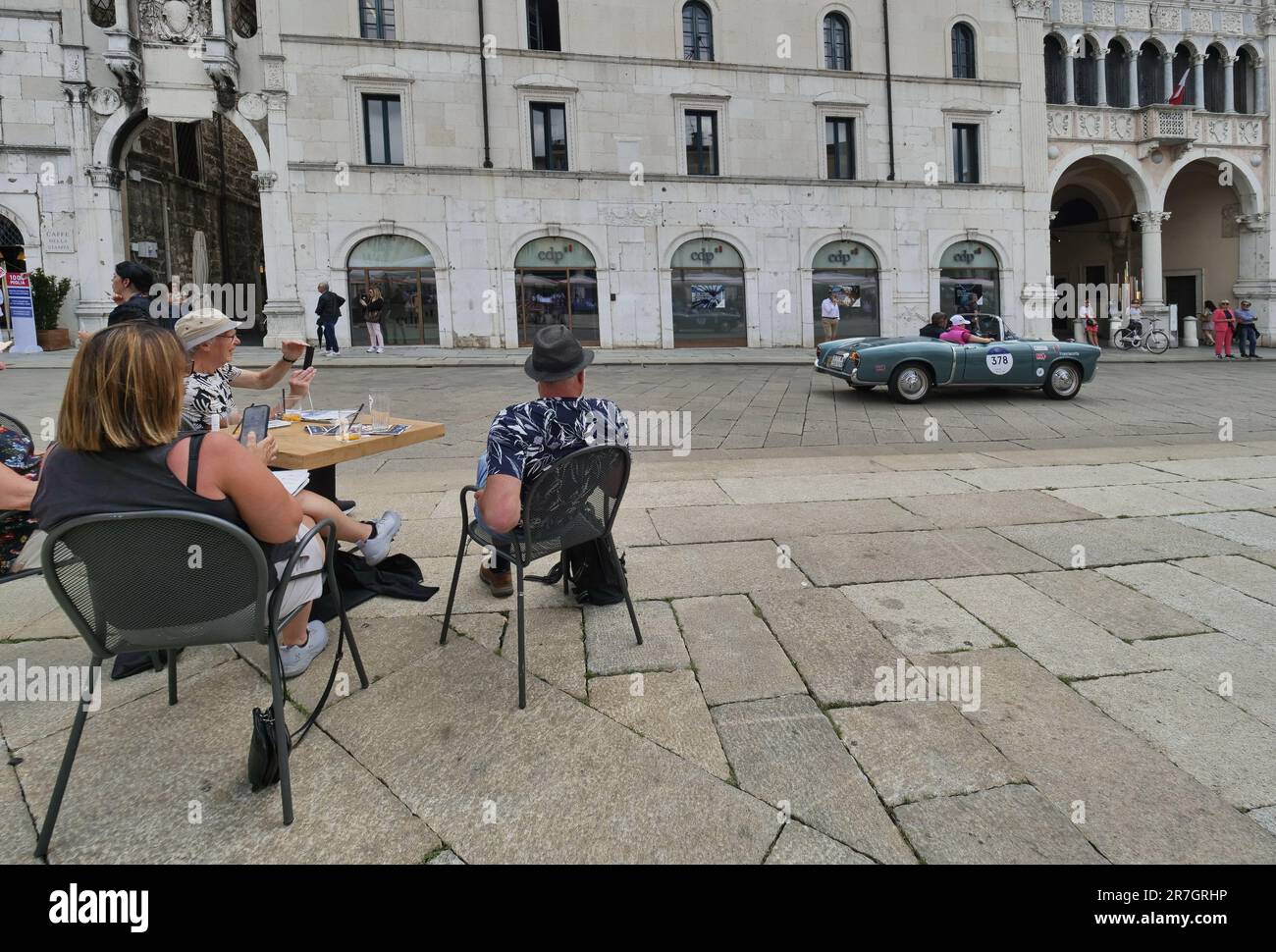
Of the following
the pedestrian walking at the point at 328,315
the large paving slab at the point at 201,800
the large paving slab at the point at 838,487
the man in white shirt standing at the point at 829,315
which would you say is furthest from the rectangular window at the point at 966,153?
the large paving slab at the point at 201,800

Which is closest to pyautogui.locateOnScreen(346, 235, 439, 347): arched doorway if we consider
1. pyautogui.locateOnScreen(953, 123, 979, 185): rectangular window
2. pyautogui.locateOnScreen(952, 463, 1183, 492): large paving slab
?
pyautogui.locateOnScreen(953, 123, 979, 185): rectangular window

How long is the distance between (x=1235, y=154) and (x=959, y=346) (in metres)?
23.8

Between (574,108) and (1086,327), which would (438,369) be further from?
(1086,327)

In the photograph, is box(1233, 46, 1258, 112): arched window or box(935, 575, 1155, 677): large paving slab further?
box(1233, 46, 1258, 112): arched window

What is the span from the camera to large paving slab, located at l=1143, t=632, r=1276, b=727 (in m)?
2.84

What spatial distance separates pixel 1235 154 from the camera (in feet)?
90.3

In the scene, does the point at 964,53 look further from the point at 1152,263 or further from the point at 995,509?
the point at 995,509

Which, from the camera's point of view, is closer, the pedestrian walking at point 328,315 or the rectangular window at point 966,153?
the pedestrian walking at point 328,315

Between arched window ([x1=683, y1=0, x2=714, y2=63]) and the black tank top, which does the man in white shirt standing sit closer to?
arched window ([x1=683, y1=0, x2=714, y2=63])

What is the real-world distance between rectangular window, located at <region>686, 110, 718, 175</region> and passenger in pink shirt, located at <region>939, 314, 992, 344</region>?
44.3ft

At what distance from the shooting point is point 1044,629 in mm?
3486

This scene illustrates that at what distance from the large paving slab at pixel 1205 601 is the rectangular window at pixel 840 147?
23.0 m

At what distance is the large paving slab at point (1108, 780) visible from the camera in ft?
6.88

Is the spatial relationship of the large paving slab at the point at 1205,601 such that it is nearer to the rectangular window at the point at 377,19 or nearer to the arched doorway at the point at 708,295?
the arched doorway at the point at 708,295
